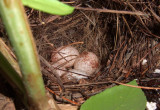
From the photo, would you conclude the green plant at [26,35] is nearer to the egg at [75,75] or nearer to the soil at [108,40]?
the soil at [108,40]

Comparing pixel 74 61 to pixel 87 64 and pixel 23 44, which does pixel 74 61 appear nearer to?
pixel 87 64

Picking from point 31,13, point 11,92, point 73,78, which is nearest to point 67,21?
point 31,13

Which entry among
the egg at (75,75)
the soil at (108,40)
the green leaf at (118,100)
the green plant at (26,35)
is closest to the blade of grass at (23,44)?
the green plant at (26,35)

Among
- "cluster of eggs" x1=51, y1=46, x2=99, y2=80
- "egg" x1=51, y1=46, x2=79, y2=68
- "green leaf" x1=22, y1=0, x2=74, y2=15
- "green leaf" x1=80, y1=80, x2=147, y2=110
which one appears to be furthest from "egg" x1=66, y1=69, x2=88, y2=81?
"green leaf" x1=22, y1=0, x2=74, y2=15

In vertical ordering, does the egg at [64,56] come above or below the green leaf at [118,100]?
above

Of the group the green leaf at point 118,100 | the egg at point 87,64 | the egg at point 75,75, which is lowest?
the green leaf at point 118,100

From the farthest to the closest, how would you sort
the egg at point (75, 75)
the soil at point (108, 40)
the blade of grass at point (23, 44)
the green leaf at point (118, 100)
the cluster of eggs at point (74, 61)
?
the cluster of eggs at point (74, 61) → the egg at point (75, 75) → the soil at point (108, 40) → the green leaf at point (118, 100) → the blade of grass at point (23, 44)

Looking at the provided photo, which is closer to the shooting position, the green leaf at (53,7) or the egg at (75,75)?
the green leaf at (53,7)
